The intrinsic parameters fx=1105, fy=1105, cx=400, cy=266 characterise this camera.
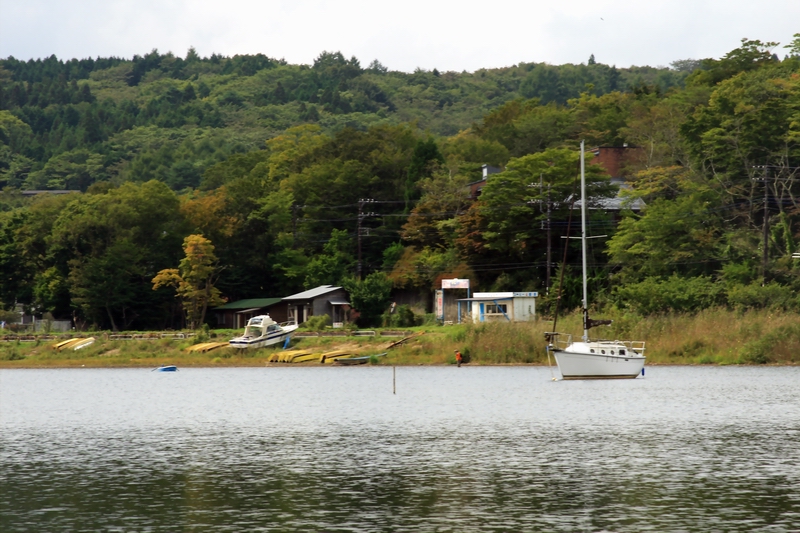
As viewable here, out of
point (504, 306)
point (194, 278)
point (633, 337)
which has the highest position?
point (194, 278)

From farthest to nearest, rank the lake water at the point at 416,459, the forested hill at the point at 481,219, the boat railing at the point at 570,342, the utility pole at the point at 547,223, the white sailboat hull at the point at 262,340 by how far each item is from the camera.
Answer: the utility pole at the point at 547,223 → the forested hill at the point at 481,219 → the white sailboat hull at the point at 262,340 → the boat railing at the point at 570,342 → the lake water at the point at 416,459

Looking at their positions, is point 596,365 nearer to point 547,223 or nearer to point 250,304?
point 547,223

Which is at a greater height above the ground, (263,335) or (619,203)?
(619,203)

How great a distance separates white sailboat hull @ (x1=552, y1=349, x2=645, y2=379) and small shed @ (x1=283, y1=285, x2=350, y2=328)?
47091 mm

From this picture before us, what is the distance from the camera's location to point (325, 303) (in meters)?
106

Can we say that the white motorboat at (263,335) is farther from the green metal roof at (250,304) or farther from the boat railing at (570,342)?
the boat railing at (570,342)

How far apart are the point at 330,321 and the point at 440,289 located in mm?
10618

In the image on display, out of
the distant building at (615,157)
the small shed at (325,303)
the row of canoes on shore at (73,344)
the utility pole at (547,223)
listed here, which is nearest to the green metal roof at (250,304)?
the small shed at (325,303)

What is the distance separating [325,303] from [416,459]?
75.4m

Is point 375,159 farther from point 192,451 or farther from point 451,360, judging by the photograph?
point 192,451

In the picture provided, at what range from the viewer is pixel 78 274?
109 meters

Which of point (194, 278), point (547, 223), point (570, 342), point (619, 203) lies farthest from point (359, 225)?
point (570, 342)

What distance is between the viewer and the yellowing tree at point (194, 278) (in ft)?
355

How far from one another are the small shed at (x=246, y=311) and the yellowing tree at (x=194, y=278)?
2510 millimetres
